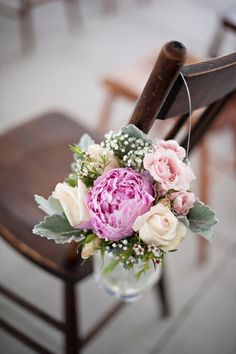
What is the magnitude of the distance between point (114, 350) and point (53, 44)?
2006mm

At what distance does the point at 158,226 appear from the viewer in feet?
1.88

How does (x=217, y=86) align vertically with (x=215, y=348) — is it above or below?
above

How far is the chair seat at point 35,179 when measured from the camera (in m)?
0.96

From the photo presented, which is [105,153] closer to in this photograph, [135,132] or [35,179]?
[135,132]

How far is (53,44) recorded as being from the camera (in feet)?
8.98

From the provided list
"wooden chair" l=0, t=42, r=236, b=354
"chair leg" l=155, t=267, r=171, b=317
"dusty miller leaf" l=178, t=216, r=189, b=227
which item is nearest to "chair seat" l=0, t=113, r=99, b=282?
"wooden chair" l=0, t=42, r=236, b=354

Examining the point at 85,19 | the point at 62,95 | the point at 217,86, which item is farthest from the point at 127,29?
the point at 217,86

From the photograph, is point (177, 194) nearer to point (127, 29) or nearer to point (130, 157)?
point (130, 157)

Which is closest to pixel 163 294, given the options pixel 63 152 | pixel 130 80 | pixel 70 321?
pixel 70 321

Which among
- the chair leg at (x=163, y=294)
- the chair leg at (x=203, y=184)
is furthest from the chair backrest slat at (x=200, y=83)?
the chair leg at (x=203, y=184)

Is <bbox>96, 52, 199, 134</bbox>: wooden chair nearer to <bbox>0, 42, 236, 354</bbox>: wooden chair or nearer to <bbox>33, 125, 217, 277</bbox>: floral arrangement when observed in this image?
<bbox>0, 42, 236, 354</bbox>: wooden chair

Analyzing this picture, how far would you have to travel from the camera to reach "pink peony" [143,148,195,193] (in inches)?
23.2

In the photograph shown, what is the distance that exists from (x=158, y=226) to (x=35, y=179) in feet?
2.05

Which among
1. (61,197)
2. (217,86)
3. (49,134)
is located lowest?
(49,134)
